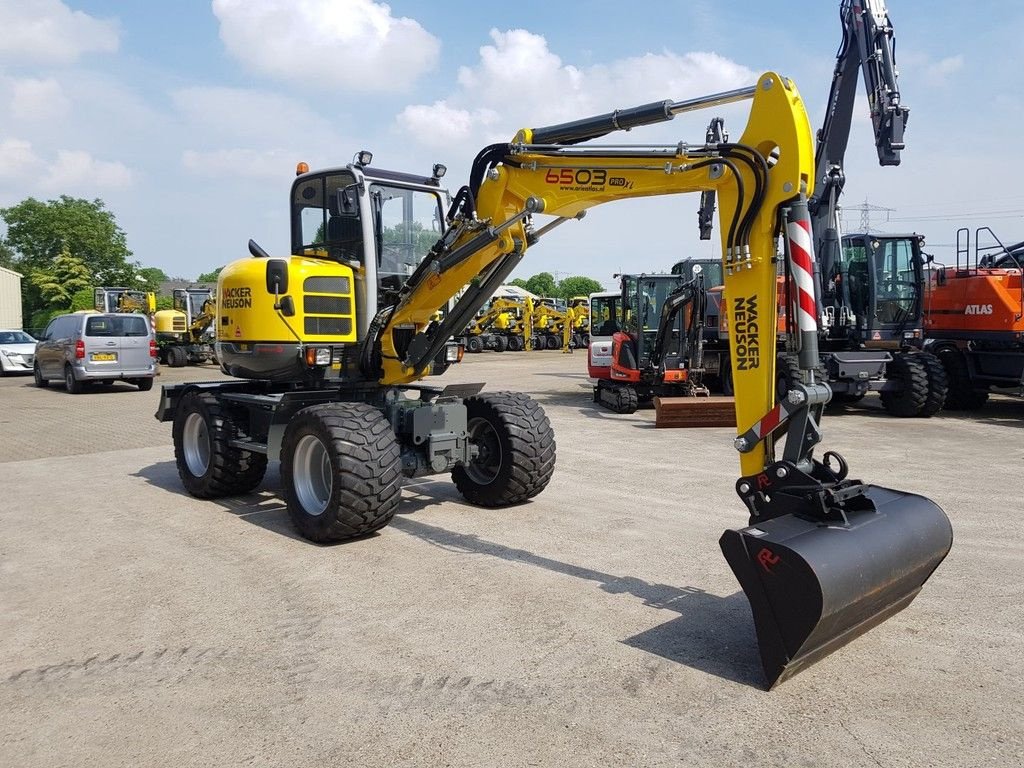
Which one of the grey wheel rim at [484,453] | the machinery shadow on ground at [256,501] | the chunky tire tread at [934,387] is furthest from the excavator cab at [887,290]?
the machinery shadow on ground at [256,501]

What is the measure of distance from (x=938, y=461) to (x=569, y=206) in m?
6.41

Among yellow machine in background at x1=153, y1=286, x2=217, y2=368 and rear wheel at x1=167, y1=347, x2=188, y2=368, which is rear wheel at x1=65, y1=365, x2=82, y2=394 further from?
rear wheel at x1=167, y1=347, x2=188, y2=368

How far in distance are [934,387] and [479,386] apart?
367 inches

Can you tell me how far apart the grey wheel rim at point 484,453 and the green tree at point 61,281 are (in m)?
52.5

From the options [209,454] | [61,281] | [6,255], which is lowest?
[209,454]

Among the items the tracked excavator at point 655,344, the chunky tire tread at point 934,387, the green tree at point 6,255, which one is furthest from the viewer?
the green tree at point 6,255

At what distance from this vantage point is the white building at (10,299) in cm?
4969

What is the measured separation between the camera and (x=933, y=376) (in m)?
13.9

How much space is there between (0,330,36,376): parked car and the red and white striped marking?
84.7ft

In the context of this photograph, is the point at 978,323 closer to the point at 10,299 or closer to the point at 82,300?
the point at 82,300

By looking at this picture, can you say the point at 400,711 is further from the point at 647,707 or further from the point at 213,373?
the point at 213,373

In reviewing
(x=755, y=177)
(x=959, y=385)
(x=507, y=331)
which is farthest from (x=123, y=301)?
(x=755, y=177)

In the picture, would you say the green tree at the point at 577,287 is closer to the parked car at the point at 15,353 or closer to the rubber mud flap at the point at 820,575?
the parked car at the point at 15,353

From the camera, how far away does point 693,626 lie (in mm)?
4707
